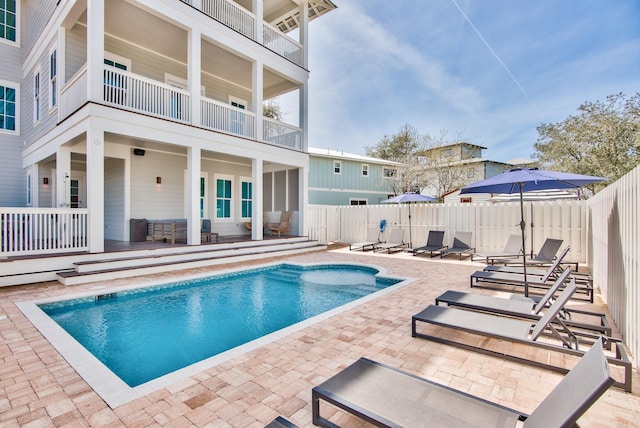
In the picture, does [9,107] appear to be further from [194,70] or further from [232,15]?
[232,15]

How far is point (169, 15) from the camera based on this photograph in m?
9.19

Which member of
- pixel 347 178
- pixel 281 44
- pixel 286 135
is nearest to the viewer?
pixel 281 44

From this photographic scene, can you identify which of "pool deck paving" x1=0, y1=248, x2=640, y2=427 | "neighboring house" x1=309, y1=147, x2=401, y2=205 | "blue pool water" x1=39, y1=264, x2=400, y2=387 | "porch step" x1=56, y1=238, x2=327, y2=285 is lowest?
"blue pool water" x1=39, y1=264, x2=400, y2=387

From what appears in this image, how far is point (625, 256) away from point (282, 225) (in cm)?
1179

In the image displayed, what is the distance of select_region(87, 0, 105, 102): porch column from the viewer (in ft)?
25.8

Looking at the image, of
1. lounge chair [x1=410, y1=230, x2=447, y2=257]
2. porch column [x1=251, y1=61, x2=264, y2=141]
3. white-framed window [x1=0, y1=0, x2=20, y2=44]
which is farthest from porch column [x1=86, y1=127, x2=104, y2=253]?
lounge chair [x1=410, y1=230, x2=447, y2=257]

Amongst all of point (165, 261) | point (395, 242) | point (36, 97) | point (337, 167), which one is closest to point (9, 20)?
point (36, 97)

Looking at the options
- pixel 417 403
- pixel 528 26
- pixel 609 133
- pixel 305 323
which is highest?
pixel 528 26

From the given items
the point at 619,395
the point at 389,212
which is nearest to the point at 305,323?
the point at 619,395

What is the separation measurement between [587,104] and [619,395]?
22.6 meters

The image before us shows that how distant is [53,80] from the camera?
10250 millimetres

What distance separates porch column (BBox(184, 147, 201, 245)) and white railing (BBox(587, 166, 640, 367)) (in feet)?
31.4

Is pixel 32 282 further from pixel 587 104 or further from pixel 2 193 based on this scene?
pixel 587 104

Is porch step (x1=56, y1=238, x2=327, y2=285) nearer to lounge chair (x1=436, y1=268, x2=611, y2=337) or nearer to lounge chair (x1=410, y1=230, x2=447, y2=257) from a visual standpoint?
lounge chair (x1=410, y1=230, x2=447, y2=257)
